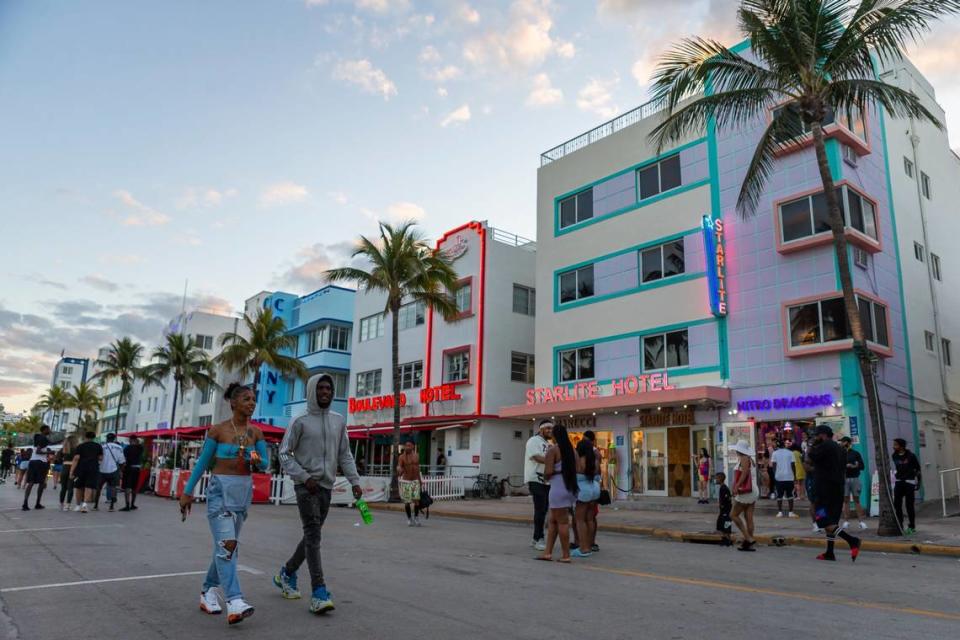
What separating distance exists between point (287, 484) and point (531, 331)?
1416 cm

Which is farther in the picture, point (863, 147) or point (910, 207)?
point (910, 207)

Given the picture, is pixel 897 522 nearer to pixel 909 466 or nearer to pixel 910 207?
pixel 909 466

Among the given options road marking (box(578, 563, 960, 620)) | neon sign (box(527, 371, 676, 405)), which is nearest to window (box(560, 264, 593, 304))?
neon sign (box(527, 371, 676, 405))

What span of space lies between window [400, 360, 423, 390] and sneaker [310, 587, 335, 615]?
2869cm

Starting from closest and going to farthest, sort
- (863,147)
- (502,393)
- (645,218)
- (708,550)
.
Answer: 1. (708,550)
2. (863,147)
3. (645,218)
4. (502,393)

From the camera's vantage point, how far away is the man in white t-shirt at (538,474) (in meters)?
10.2

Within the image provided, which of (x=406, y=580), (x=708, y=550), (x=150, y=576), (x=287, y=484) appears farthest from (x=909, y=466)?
(x=287, y=484)

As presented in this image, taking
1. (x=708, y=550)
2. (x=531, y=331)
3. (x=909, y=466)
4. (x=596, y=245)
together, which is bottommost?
(x=708, y=550)

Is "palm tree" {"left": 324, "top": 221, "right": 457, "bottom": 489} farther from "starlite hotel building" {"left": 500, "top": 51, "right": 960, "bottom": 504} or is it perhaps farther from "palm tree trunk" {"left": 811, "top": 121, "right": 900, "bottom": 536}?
"palm tree trunk" {"left": 811, "top": 121, "right": 900, "bottom": 536}

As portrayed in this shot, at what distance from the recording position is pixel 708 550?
11070 millimetres

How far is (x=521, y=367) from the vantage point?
32469 millimetres

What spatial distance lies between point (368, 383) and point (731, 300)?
22508 mm

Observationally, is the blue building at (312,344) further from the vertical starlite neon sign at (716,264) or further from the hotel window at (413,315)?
the vertical starlite neon sign at (716,264)

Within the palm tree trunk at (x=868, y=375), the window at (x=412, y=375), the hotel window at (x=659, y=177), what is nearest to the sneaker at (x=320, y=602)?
the palm tree trunk at (x=868, y=375)
